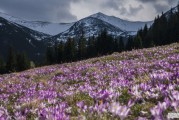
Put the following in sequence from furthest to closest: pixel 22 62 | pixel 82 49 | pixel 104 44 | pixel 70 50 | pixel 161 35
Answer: pixel 82 49 < pixel 104 44 < pixel 161 35 < pixel 22 62 < pixel 70 50

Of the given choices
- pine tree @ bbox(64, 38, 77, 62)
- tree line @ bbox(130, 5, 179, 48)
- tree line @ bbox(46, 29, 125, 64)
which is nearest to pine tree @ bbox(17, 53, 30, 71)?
tree line @ bbox(46, 29, 125, 64)

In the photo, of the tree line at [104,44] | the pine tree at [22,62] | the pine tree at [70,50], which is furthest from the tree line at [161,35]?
the pine tree at [22,62]

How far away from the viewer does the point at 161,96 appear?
611 cm

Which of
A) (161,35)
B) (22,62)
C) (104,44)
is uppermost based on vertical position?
(161,35)

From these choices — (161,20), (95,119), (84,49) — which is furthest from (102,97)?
(161,20)

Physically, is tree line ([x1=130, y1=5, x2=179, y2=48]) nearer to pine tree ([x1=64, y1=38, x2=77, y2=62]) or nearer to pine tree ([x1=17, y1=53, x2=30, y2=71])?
pine tree ([x1=64, y1=38, x2=77, y2=62])

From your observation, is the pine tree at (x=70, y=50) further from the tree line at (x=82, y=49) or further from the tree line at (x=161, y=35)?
the tree line at (x=161, y=35)

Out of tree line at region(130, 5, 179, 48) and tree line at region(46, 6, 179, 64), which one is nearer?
tree line at region(130, 5, 179, 48)

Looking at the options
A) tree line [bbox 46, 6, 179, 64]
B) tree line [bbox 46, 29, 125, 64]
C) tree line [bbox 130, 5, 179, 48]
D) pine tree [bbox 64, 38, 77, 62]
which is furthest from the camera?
tree line [bbox 46, 29, 125, 64]

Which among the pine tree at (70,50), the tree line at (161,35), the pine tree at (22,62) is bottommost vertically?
the pine tree at (22,62)

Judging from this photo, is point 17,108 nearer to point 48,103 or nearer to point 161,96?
point 48,103

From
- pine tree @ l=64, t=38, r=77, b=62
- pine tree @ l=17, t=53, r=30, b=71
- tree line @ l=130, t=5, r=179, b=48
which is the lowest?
pine tree @ l=17, t=53, r=30, b=71

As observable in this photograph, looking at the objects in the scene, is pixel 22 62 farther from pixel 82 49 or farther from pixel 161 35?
pixel 161 35

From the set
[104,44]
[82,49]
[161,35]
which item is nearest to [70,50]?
[82,49]
